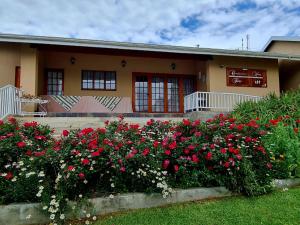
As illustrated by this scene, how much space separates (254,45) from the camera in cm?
3631

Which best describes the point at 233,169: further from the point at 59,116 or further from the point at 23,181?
the point at 59,116

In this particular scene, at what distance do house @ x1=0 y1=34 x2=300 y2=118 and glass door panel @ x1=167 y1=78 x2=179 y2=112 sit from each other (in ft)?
0.08

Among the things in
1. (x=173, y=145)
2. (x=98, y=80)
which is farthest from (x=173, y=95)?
(x=173, y=145)

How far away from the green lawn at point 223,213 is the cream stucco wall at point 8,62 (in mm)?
9314

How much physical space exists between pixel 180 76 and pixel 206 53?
2.58 meters

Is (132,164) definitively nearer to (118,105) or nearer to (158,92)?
(118,105)

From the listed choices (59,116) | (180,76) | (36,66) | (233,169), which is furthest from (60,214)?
(180,76)

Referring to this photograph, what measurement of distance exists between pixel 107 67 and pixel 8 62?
168 inches

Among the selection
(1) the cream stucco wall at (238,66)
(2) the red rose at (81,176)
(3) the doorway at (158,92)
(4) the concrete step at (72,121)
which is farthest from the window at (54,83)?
(2) the red rose at (81,176)

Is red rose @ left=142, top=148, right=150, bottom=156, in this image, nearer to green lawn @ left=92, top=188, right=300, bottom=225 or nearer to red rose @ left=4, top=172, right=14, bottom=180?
green lawn @ left=92, top=188, right=300, bottom=225

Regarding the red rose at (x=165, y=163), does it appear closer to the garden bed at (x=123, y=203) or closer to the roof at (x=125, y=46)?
the garden bed at (x=123, y=203)

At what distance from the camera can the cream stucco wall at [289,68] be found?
13508mm

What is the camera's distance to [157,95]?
13391 millimetres

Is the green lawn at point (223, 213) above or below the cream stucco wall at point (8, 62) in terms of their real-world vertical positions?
below
